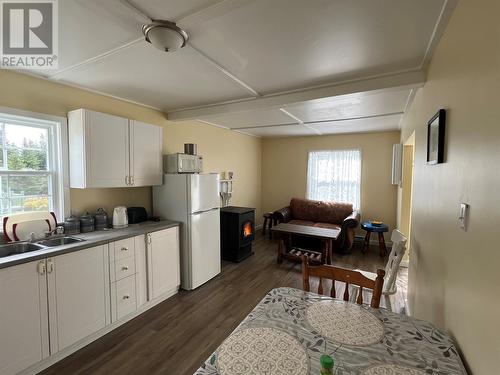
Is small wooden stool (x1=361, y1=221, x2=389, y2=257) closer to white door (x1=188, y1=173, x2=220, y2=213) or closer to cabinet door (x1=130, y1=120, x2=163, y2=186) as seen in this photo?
white door (x1=188, y1=173, x2=220, y2=213)

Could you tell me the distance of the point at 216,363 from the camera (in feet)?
3.01

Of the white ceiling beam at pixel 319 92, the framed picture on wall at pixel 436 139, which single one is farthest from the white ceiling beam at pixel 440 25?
the framed picture on wall at pixel 436 139

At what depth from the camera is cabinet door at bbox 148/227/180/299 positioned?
2688mm

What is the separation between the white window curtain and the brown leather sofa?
1.11 ft

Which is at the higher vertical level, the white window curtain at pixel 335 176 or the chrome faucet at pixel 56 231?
the white window curtain at pixel 335 176

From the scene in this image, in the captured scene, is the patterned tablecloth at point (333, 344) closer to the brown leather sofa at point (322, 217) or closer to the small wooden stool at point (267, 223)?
the brown leather sofa at point (322, 217)

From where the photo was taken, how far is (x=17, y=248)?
2.07m

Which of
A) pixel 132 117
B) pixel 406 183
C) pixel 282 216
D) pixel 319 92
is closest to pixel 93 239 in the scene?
pixel 132 117

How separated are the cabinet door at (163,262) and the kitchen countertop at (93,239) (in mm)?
109

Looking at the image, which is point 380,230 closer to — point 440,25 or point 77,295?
point 440,25

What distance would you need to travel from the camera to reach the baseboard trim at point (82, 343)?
1.82 metres

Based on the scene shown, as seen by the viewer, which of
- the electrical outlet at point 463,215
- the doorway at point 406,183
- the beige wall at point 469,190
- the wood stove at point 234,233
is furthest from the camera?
the wood stove at point 234,233

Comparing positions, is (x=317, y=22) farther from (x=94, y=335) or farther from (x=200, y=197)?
(x=94, y=335)

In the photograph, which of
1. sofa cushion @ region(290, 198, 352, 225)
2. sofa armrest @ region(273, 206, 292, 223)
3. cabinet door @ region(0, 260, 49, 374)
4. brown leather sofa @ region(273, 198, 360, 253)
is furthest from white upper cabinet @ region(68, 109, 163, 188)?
sofa cushion @ region(290, 198, 352, 225)
